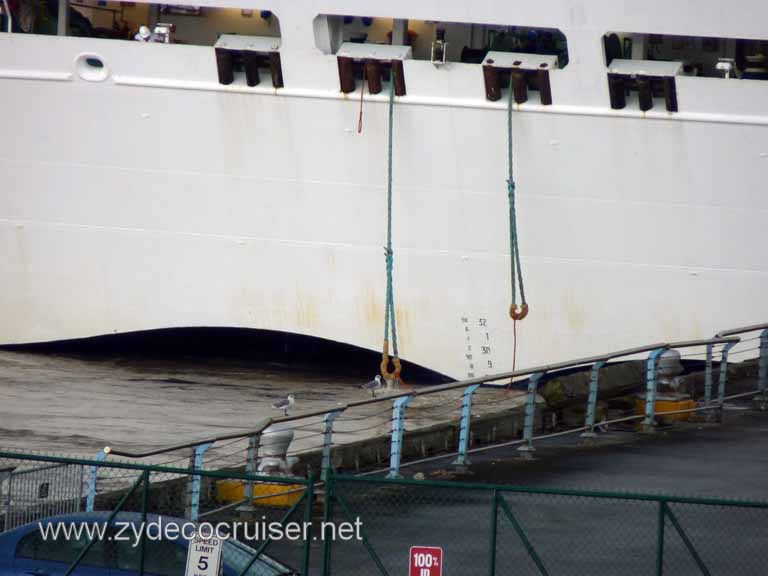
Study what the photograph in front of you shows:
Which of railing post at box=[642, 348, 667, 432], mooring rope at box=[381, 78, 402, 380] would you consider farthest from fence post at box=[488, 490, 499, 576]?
mooring rope at box=[381, 78, 402, 380]

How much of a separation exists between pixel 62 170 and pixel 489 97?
16.9 feet

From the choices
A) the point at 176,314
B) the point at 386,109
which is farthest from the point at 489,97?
the point at 176,314

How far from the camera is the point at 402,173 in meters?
16.6

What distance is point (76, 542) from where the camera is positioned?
8.56 m

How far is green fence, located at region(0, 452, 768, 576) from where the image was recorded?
844cm

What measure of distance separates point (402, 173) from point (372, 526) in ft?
22.3

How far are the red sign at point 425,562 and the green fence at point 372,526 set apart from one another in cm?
3

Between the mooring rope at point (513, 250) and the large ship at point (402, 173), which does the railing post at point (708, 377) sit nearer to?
the large ship at point (402, 173)

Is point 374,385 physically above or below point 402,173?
below

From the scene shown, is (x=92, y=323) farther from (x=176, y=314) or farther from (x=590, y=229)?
(x=590, y=229)

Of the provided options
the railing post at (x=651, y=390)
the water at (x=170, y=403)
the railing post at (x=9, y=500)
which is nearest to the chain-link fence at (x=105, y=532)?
the railing post at (x=9, y=500)

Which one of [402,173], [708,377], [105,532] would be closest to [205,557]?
[105,532]

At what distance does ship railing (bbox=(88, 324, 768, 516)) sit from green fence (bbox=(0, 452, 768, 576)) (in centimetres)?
43

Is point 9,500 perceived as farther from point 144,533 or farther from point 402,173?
point 402,173
